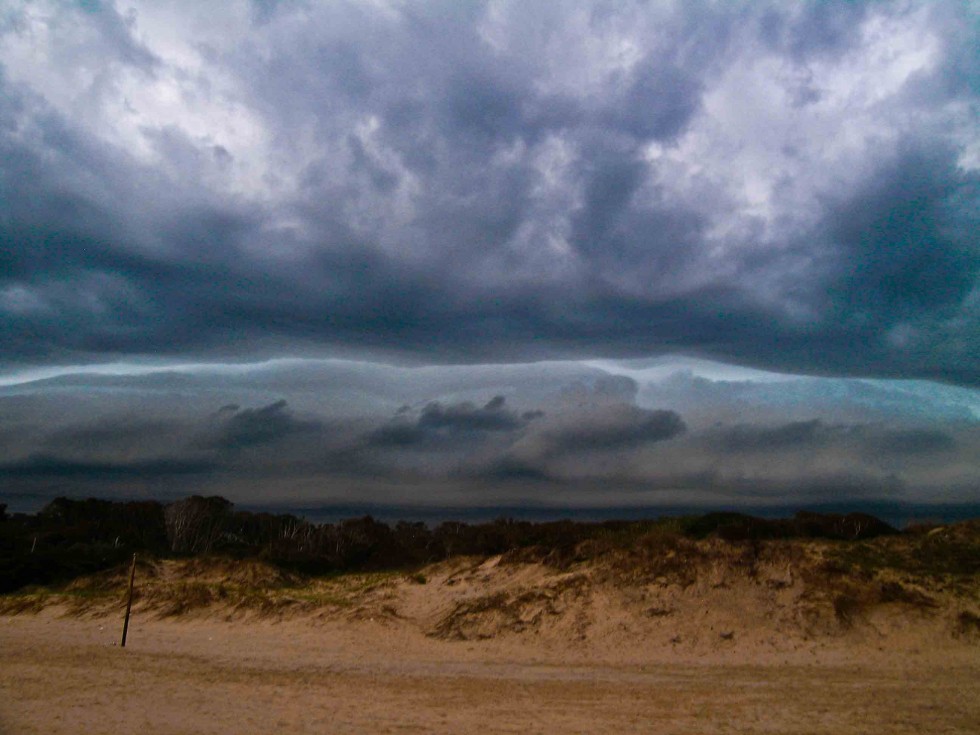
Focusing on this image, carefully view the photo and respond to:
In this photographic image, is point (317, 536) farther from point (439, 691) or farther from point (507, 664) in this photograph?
point (439, 691)

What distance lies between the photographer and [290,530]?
65.3 m

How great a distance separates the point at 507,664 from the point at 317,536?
3521 cm

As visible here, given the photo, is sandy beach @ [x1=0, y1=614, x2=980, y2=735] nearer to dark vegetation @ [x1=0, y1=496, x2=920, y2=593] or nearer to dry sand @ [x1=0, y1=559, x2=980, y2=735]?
dry sand @ [x1=0, y1=559, x2=980, y2=735]

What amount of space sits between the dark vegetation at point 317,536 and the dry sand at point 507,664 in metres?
3.08

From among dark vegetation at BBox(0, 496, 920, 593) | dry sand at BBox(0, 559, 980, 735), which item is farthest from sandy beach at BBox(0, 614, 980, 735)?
dark vegetation at BBox(0, 496, 920, 593)

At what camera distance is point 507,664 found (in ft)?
68.2

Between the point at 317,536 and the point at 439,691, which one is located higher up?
the point at 317,536

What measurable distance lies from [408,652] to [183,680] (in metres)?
6.40

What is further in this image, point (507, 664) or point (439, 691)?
point (507, 664)

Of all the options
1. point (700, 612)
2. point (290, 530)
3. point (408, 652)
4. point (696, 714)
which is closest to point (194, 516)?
point (290, 530)

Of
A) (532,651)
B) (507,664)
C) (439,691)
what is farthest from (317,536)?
(439,691)

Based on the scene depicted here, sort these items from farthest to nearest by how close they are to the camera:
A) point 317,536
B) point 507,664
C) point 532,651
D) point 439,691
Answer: point 317,536, point 532,651, point 507,664, point 439,691

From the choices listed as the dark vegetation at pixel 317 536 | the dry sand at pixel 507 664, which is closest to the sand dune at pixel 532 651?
the dry sand at pixel 507 664

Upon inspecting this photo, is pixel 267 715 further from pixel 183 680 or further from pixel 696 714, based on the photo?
pixel 696 714
